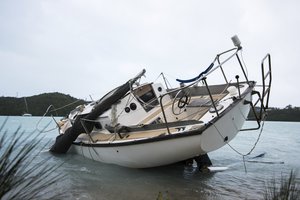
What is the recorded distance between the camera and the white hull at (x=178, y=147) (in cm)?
765

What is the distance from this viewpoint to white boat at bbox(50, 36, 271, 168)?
7.78 m

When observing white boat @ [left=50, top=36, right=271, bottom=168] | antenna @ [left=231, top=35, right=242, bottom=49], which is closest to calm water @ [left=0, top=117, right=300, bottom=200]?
white boat @ [left=50, top=36, right=271, bottom=168]

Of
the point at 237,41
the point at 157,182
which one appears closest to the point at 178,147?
the point at 157,182

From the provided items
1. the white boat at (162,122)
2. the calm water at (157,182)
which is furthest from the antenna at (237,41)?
the calm water at (157,182)

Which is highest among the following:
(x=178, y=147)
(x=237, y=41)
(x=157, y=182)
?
(x=237, y=41)

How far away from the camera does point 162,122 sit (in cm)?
1020

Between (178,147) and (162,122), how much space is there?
2459mm

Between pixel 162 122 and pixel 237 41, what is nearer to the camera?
pixel 237 41

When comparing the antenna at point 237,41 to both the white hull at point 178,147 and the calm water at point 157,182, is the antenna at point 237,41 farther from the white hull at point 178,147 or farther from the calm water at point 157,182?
the calm water at point 157,182

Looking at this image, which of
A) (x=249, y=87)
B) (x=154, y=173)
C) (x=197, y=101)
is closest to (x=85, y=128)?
(x=154, y=173)

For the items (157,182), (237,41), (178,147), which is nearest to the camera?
(178,147)

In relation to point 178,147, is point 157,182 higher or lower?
lower

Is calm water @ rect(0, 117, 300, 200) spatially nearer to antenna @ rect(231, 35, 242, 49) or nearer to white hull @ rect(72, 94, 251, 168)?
white hull @ rect(72, 94, 251, 168)

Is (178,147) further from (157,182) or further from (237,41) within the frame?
(237,41)
